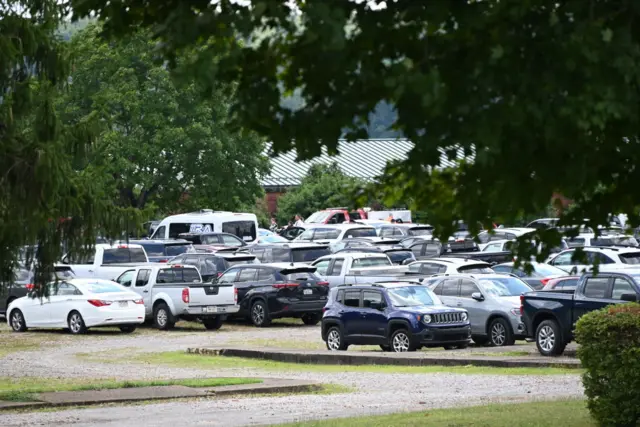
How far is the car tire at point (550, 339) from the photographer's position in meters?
25.2

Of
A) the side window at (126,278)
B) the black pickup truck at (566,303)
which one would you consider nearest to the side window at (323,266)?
the side window at (126,278)

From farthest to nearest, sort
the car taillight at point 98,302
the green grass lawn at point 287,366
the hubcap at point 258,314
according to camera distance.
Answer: the hubcap at point 258,314 → the car taillight at point 98,302 → the green grass lawn at point 287,366

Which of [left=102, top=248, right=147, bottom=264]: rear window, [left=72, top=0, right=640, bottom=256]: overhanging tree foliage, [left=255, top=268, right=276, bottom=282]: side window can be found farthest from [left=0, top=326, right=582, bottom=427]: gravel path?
[left=102, top=248, right=147, bottom=264]: rear window

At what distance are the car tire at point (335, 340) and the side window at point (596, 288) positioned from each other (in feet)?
18.6

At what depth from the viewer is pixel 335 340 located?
93.5 feet

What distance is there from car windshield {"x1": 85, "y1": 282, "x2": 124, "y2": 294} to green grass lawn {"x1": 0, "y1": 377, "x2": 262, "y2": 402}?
1073 cm

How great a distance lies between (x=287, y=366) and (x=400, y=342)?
2.86 m

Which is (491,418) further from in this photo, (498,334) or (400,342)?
(498,334)

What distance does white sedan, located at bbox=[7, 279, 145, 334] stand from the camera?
33.3 metres

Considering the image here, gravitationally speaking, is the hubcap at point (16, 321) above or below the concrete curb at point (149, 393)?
above

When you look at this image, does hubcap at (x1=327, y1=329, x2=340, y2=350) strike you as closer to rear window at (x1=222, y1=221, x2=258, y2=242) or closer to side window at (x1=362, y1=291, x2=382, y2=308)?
side window at (x1=362, y1=291, x2=382, y2=308)

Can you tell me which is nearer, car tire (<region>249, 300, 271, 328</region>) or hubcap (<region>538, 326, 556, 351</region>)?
hubcap (<region>538, 326, 556, 351</region>)

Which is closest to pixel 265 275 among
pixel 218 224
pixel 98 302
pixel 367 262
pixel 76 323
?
pixel 367 262

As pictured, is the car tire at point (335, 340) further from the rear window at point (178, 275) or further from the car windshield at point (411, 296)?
the rear window at point (178, 275)
